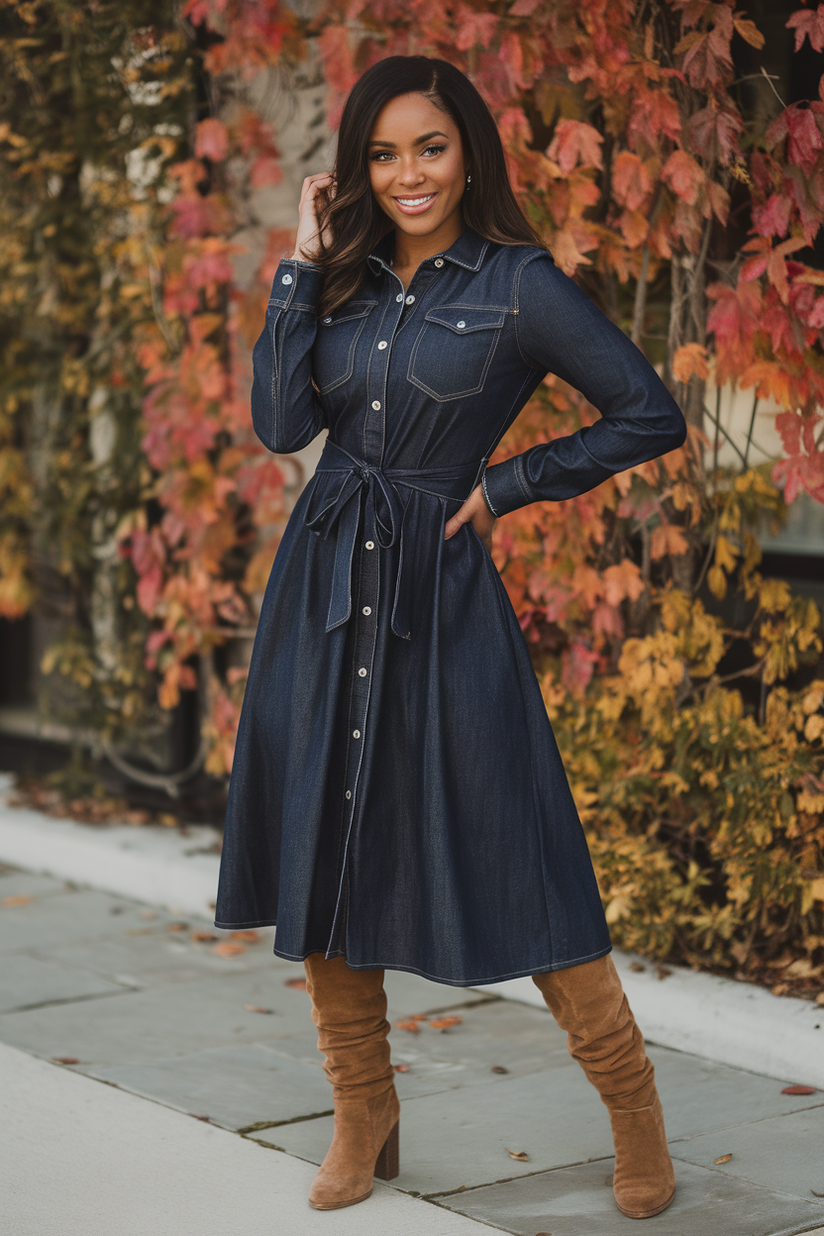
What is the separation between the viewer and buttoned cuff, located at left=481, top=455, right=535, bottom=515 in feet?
8.61

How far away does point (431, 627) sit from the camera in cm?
258

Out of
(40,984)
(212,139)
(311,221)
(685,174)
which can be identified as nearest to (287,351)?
(311,221)

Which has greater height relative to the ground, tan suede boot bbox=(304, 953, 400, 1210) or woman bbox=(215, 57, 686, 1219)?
woman bbox=(215, 57, 686, 1219)

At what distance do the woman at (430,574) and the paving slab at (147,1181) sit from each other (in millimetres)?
439

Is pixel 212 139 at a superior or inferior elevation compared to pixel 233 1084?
superior

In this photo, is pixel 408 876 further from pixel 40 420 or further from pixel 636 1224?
pixel 40 420

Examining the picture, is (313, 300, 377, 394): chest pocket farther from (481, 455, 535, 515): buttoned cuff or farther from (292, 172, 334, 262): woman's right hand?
(481, 455, 535, 515): buttoned cuff

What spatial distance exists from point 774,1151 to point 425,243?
1795 millimetres

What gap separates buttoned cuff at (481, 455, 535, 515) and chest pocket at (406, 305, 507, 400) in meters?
0.16

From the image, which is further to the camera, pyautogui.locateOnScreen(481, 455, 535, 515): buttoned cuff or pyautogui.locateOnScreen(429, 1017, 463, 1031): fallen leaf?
pyautogui.locateOnScreen(429, 1017, 463, 1031): fallen leaf

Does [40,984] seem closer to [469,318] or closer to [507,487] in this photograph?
[507,487]

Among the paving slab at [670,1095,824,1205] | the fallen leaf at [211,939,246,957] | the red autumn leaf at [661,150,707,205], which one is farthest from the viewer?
the fallen leaf at [211,939,246,957]

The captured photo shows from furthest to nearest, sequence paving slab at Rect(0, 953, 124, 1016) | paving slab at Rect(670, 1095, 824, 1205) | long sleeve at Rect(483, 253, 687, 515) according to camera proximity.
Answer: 1. paving slab at Rect(0, 953, 124, 1016)
2. paving slab at Rect(670, 1095, 824, 1205)
3. long sleeve at Rect(483, 253, 687, 515)

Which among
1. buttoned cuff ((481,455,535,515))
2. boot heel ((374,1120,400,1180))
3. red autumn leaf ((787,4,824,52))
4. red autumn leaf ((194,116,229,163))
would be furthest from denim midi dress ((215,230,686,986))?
red autumn leaf ((194,116,229,163))
